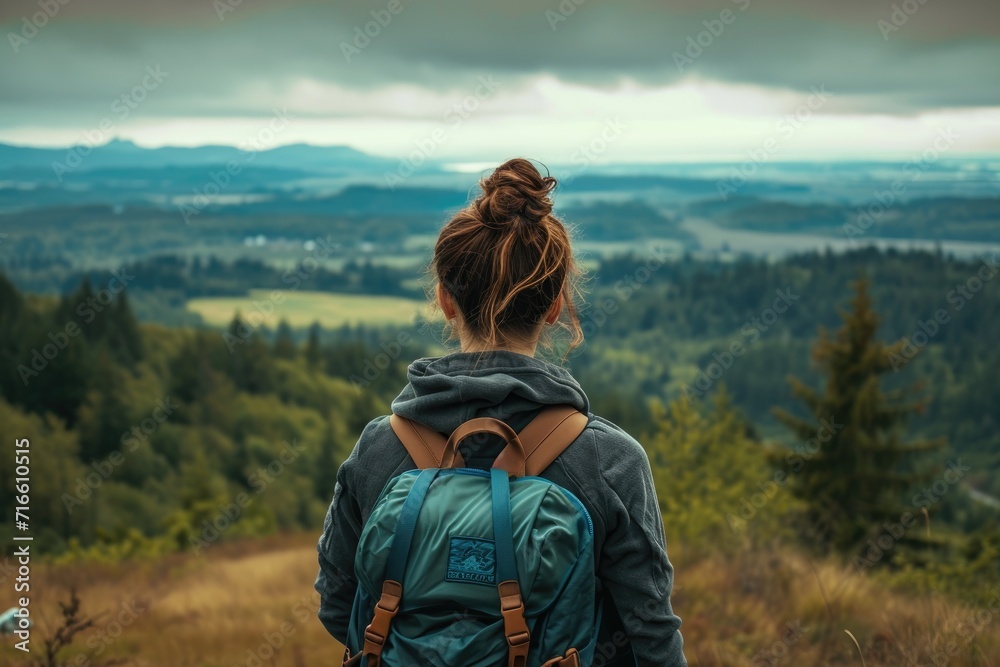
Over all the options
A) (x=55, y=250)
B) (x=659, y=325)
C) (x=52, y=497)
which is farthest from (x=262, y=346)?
(x=659, y=325)

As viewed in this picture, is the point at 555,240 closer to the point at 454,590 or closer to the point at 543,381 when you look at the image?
the point at 543,381

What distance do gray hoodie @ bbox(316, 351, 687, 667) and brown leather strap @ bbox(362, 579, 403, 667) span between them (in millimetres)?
251

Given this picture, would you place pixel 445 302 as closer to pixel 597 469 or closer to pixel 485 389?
pixel 485 389

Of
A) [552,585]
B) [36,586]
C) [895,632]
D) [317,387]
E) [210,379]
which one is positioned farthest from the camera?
[317,387]

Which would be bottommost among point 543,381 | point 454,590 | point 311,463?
point 311,463

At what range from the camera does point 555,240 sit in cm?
193

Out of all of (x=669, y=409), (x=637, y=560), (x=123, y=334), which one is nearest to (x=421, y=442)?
(x=637, y=560)

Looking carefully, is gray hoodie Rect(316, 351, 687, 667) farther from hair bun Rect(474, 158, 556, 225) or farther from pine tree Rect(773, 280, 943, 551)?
pine tree Rect(773, 280, 943, 551)

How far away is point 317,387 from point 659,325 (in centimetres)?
7820

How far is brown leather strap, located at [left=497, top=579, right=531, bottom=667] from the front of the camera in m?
1.74

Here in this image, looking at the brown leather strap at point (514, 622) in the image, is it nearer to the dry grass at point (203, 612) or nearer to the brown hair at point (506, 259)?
the brown hair at point (506, 259)

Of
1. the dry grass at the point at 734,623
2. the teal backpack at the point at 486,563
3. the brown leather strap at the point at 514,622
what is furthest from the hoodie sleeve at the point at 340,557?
the dry grass at the point at 734,623

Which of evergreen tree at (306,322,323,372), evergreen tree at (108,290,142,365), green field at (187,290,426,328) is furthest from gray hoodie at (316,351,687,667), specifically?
green field at (187,290,426,328)

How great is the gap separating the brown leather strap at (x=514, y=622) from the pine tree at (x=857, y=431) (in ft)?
69.5
